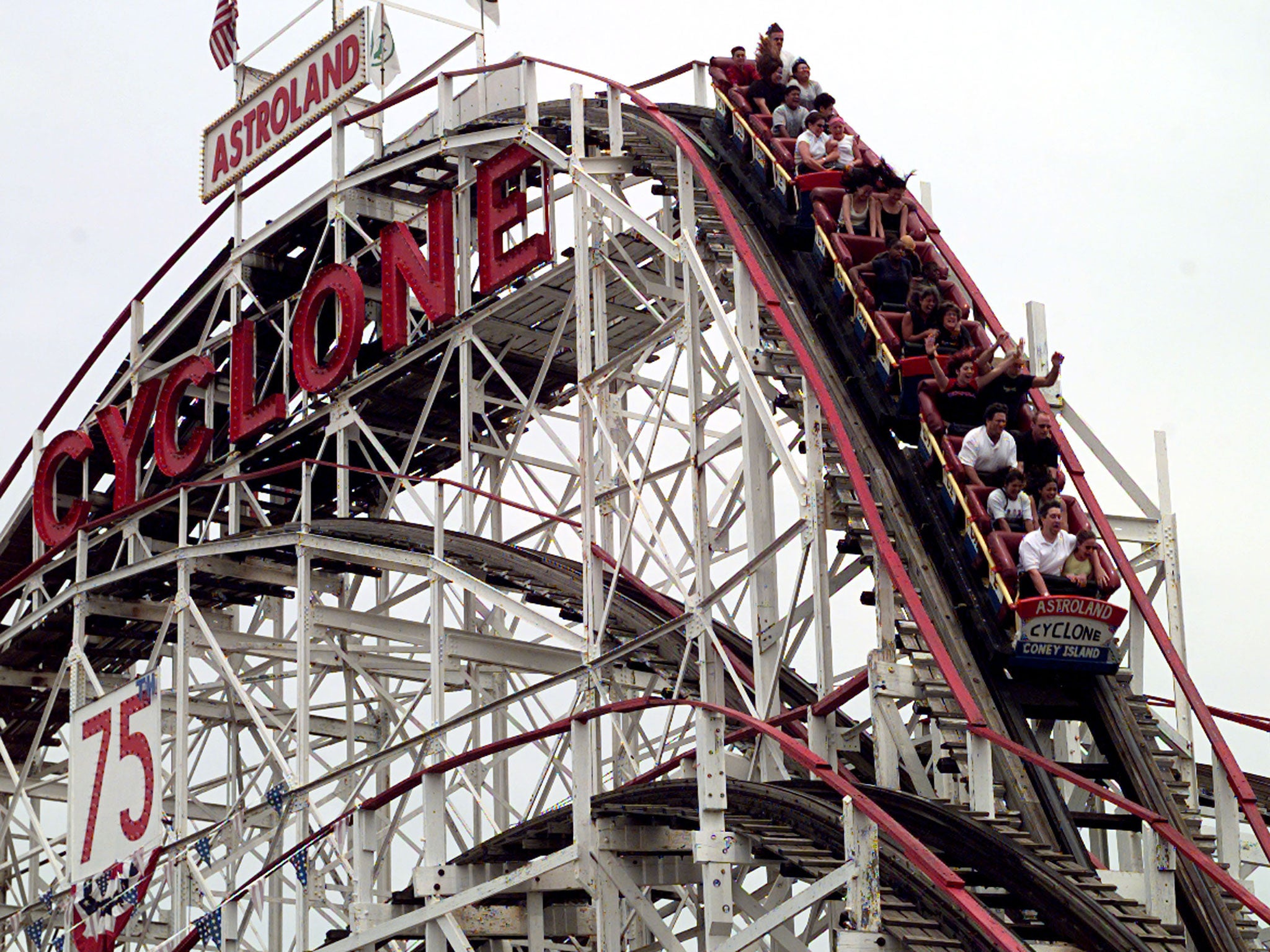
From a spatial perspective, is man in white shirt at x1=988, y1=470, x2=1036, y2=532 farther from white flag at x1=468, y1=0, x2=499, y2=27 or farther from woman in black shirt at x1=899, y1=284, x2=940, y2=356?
white flag at x1=468, y1=0, x2=499, y2=27

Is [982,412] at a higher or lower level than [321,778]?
higher

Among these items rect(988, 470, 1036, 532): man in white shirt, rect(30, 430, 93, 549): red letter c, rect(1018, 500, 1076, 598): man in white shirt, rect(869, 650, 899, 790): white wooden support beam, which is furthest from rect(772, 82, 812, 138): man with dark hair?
rect(30, 430, 93, 549): red letter c

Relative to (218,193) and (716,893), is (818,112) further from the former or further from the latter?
(218,193)

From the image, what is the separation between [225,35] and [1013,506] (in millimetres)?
15146

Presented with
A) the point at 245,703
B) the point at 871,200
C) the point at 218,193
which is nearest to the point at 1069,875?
the point at 871,200

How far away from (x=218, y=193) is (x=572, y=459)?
6054mm

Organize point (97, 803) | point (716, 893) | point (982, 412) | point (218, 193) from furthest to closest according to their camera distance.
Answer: point (218, 193) → point (97, 803) → point (982, 412) → point (716, 893)

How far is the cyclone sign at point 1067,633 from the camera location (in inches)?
519

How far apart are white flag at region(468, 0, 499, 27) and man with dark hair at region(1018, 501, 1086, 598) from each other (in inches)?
461

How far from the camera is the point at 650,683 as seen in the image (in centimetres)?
1875

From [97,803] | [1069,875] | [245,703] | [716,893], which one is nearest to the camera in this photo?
[1069,875]

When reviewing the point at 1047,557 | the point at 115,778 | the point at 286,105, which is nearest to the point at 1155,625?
the point at 1047,557

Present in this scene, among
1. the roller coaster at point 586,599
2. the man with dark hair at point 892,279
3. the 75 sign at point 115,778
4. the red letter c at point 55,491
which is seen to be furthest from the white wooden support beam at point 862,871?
the red letter c at point 55,491

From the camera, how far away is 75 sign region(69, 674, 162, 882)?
815 inches
